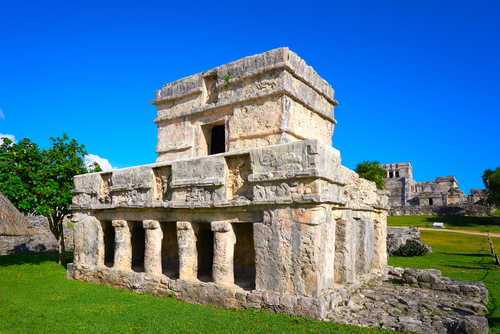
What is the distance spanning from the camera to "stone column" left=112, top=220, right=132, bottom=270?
28.0ft

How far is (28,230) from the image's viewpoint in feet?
19.6

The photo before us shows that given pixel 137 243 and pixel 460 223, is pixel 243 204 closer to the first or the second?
pixel 137 243

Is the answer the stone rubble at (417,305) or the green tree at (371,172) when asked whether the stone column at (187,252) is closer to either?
the stone rubble at (417,305)

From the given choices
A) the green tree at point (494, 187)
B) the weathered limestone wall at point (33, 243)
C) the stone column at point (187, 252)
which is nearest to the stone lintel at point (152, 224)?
the stone column at point (187, 252)

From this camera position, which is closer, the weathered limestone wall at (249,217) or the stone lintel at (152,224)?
the weathered limestone wall at (249,217)

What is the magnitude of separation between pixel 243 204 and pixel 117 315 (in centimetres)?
303

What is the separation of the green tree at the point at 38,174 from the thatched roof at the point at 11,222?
14.2ft

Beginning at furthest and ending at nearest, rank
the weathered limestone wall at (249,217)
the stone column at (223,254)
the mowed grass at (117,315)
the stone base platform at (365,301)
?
1. the stone column at (223,254)
2. the weathered limestone wall at (249,217)
3. the stone base platform at (365,301)
4. the mowed grass at (117,315)

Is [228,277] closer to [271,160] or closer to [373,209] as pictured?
[271,160]

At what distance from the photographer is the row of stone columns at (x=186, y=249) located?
662 cm

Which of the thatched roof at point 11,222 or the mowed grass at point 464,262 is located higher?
the thatched roof at point 11,222

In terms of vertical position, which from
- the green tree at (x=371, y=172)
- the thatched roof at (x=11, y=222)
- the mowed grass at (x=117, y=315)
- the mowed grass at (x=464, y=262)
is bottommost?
the mowed grass at (x=464, y=262)

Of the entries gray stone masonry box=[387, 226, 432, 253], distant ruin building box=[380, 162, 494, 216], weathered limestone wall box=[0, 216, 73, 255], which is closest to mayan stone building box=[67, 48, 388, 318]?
gray stone masonry box=[387, 226, 432, 253]

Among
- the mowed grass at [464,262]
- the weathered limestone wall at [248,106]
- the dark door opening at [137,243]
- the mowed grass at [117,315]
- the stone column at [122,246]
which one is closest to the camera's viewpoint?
the mowed grass at [117,315]
